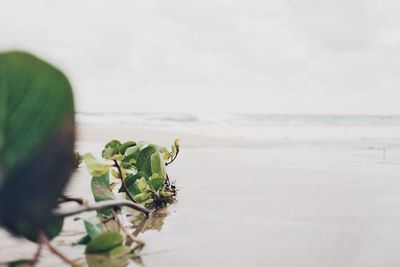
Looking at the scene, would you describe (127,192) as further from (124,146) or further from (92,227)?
(124,146)

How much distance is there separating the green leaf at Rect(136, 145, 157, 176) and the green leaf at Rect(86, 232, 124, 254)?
2.50 ft

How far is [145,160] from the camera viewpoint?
1.70 meters

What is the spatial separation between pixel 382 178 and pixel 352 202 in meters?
0.90

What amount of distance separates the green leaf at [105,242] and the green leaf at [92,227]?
41 millimetres

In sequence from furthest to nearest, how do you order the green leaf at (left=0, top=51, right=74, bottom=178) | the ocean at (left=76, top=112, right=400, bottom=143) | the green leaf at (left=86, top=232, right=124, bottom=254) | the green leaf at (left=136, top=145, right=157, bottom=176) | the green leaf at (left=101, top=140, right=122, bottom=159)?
1. the ocean at (left=76, top=112, right=400, bottom=143)
2. the green leaf at (left=101, top=140, right=122, bottom=159)
3. the green leaf at (left=136, top=145, right=157, bottom=176)
4. the green leaf at (left=86, top=232, right=124, bottom=254)
5. the green leaf at (left=0, top=51, right=74, bottom=178)

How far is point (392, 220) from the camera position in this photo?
156 centimetres

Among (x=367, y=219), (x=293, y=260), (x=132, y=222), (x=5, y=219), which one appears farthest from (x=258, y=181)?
(x=5, y=219)

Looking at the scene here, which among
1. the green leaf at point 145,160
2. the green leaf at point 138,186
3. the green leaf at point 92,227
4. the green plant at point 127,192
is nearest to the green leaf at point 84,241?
the green plant at point 127,192

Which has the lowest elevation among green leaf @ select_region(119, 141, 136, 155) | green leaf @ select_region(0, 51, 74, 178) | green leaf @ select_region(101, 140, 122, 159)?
green leaf @ select_region(101, 140, 122, 159)

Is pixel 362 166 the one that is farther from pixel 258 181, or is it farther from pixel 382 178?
pixel 258 181

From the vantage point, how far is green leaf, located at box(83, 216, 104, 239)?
957 millimetres

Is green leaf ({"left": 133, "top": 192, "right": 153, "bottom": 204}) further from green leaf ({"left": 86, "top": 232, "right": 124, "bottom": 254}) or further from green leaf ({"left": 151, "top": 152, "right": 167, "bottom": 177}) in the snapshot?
green leaf ({"left": 86, "top": 232, "right": 124, "bottom": 254})

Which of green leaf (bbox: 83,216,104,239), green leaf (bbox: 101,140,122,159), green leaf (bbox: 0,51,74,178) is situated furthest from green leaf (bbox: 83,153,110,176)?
green leaf (bbox: 101,140,122,159)

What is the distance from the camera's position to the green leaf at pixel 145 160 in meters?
1.68
